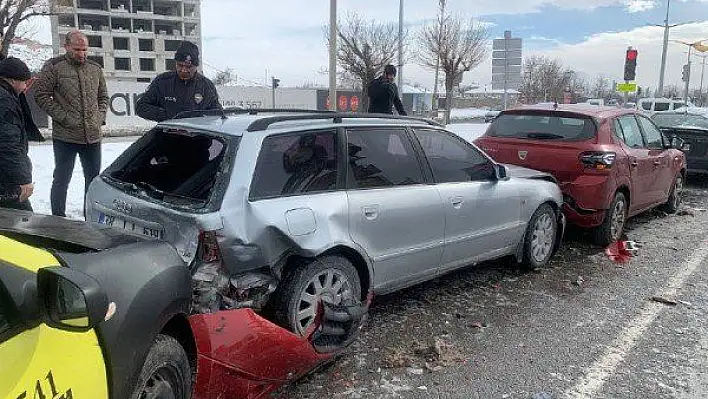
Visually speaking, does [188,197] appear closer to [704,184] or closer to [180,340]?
[180,340]

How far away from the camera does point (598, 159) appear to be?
6.04 m

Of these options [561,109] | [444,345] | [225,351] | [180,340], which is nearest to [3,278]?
[180,340]

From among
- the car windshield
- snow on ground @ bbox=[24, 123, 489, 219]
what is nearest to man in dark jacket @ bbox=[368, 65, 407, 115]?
snow on ground @ bbox=[24, 123, 489, 219]

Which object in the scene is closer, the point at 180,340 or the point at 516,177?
the point at 180,340

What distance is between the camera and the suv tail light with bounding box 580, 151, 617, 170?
6035 mm

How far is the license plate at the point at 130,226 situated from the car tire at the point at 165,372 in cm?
89

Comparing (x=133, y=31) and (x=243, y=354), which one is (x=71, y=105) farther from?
(x=133, y=31)

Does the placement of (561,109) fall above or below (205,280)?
above

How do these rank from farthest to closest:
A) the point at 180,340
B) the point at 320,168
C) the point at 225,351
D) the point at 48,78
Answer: the point at 48,78 → the point at 320,168 → the point at 225,351 → the point at 180,340

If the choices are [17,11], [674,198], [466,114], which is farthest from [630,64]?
[466,114]

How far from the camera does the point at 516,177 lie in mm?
5340

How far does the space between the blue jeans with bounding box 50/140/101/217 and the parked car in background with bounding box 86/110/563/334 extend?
1959 millimetres

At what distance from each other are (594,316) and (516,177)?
1.43 meters

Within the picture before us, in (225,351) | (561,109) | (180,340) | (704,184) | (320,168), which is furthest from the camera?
(704,184)
